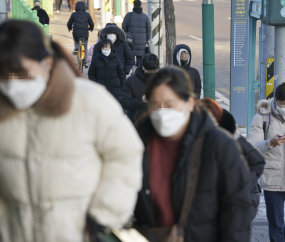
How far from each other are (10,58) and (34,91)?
5.6 inches

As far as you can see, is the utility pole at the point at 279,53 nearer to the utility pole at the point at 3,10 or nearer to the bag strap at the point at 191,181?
the utility pole at the point at 3,10

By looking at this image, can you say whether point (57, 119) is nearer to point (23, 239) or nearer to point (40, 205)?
point (40, 205)

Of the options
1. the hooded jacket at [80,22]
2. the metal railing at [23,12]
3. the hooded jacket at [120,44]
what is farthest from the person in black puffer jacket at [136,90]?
the hooded jacket at [80,22]

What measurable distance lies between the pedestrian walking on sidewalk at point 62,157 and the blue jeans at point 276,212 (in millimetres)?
2990

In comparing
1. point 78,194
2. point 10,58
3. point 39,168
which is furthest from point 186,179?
point 10,58

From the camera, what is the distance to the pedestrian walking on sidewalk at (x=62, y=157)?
2082 millimetres

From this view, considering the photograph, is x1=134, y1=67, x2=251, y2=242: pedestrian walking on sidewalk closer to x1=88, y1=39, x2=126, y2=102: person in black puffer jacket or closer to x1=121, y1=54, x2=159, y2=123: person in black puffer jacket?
x1=121, y1=54, x2=159, y2=123: person in black puffer jacket

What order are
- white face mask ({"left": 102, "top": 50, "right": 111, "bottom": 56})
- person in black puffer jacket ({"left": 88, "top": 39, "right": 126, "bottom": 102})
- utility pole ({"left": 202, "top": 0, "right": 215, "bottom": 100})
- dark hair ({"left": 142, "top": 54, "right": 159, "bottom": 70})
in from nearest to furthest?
dark hair ({"left": 142, "top": 54, "right": 159, "bottom": 70}) < utility pole ({"left": 202, "top": 0, "right": 215, "bottom": 100}) < person in black puffer jacket ({"left": 88, "top": 39, "right": 126, "bottom": 102}) < white face mask ({"left": 102, "top": 50, "right": 111, "bottom": 56})

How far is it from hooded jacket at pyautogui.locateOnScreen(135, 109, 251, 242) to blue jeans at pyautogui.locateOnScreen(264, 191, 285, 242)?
96.0 inches

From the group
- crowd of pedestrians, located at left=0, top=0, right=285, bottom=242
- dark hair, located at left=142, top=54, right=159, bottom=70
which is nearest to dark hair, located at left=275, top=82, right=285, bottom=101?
dark hair, located at left=142, top=54, right=159, bottom=70

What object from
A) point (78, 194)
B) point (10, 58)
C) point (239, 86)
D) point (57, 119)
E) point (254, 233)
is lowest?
point (254, 233)

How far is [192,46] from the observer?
837 inches

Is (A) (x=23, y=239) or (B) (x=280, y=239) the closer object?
(A) (x=23, y=239)

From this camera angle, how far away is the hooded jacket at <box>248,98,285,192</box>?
15.3 ft
